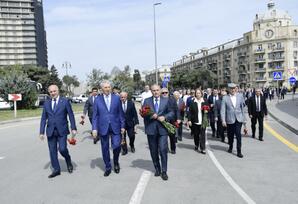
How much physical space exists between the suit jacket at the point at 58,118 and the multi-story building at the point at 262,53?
312 feet

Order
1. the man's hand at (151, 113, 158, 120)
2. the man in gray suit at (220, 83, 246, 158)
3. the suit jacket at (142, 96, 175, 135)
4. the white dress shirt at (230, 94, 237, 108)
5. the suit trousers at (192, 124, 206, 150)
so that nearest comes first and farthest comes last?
1. the man's hand at (151, 113, 158, 120)
2. the suit jacket at (142, 96, 175, 135)
3. the man in gray suit at (220, 83, 246, 158)
4. the white dress shirt at (230, 94, 237, 108)
5. the suit trousers at (192, 124, 206, 150)

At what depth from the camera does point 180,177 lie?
23.0ft

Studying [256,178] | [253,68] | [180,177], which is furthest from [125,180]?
[253,68]

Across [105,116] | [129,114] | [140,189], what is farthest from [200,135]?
[140,189]

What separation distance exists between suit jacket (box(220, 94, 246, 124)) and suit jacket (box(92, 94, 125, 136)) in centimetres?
337

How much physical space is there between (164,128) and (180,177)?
95cm

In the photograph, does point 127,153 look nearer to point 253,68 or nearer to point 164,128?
point 164,128

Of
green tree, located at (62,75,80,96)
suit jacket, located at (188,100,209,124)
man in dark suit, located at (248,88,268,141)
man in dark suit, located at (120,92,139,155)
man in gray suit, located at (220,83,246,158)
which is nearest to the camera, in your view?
man in gray suit, located at (220,83,246,158)

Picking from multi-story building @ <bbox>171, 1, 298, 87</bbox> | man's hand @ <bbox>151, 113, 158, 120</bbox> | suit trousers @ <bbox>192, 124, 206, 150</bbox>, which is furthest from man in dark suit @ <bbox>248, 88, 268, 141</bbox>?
multi-story building @ <bbox>171, 1, 298, 87</bbox>

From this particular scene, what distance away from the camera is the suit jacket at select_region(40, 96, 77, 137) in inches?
287

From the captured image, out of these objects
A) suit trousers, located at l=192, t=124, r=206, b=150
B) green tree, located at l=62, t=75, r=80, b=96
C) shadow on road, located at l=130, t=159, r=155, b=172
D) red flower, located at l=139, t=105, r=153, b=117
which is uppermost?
green tree, located at l=62, t=75, r=80, b=96

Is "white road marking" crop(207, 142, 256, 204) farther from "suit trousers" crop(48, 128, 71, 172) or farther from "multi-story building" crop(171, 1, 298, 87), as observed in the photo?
"multi-story building" crop(171, 1, 298, 87)

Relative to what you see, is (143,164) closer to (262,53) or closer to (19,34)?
(262,53)

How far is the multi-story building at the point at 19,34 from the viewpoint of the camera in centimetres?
13850
